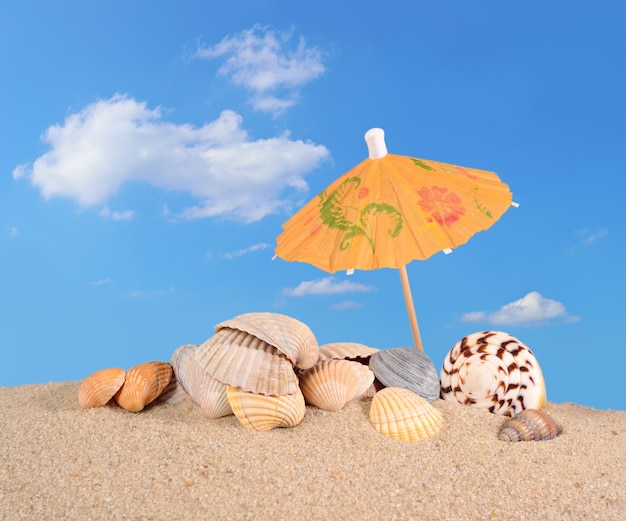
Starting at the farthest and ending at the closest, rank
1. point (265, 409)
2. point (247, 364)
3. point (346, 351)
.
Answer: point (346, 351)
point (247, 364)
point (265, 409)

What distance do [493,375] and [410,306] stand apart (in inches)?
39.0

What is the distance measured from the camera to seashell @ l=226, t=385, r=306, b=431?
4.16 metres

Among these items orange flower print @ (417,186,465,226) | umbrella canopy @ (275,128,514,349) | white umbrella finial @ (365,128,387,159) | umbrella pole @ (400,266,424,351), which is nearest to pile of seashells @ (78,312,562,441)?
umbrella pole @ (400,266,424,351)

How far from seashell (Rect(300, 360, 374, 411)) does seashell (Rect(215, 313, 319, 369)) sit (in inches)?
3.9

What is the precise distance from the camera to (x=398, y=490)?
360cm

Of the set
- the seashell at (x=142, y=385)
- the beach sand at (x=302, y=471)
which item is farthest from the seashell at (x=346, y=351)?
the seashell at (x=142, y=385)

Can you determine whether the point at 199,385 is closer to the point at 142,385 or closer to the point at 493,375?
the point at 142,385

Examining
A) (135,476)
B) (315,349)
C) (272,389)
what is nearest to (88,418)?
(135,476)

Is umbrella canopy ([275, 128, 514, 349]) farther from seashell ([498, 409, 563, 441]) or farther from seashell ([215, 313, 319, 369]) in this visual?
seashell ([498, 409, 563, 441])

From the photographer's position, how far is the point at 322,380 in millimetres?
4457

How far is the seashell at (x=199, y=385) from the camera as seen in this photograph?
4.48 metres

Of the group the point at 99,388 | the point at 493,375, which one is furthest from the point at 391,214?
the point at 99,388

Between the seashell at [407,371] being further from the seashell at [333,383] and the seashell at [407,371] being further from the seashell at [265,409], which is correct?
the seashell at [265,409]

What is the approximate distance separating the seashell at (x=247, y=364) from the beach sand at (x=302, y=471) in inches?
12.8
